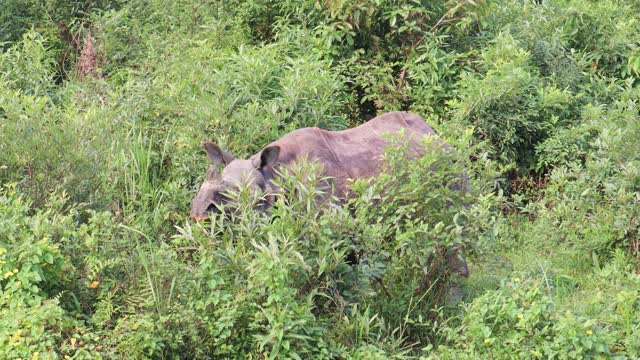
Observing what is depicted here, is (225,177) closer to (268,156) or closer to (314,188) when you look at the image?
(268,156)

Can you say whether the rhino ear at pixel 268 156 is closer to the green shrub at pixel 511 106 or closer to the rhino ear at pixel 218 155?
the rhino ear at pixel 218 155

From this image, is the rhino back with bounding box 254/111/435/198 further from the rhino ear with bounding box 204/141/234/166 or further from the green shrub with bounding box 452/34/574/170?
the green shrub with bounding box 452/34/574/170

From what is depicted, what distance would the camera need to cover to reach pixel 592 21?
1234 centimetres

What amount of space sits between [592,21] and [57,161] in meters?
7.06

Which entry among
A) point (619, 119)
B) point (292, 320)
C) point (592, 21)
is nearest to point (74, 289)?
point (292, 320)

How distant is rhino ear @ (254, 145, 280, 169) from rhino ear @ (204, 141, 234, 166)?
0.35 metres

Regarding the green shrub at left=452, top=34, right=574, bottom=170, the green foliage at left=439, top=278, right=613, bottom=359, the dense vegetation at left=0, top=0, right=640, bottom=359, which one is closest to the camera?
the green foliage at left=439, top=278, right=613, bottom=359

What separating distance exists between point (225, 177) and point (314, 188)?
0.85 metres

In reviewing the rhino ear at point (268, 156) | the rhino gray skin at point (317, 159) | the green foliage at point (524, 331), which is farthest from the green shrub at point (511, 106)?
the green foliage at point (524, 331)

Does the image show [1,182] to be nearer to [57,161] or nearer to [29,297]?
[57,161]

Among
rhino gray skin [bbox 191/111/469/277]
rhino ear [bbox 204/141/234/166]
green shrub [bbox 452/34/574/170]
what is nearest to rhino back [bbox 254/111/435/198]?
rhino gray skin [bbox 191/111/469/277]

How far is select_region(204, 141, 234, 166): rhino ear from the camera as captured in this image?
27.0ft

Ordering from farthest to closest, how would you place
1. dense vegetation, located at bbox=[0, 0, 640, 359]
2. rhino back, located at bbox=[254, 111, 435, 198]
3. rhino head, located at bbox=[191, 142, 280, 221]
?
rhino back, located at bbox=[254, 111, 435, 198] < rhino head, located at bbox=[191, 142, 280, 221] < dense vegetation, located at bbox=[0, 0, 640, 359]

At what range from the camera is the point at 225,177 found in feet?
26.2
